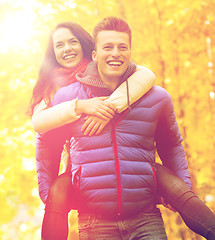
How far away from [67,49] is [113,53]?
0.71 m

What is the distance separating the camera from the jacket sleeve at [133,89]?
2234mm

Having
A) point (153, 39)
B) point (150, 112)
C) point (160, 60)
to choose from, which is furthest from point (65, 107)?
point (153, 39)

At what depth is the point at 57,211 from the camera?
217 cm

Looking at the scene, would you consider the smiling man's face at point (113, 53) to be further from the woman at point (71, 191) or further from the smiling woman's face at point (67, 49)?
the smiling woman's face at point (67, 49)

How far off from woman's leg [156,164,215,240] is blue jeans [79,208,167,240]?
0.58 ft

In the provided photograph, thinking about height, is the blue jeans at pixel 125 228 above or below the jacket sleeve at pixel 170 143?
below

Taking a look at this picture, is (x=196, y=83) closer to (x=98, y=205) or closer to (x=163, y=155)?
(x=163, y=155)

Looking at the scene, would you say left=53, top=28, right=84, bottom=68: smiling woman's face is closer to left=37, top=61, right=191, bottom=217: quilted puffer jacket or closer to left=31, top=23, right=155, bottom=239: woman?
left=31, top=23, right=155, bottom=239: woman

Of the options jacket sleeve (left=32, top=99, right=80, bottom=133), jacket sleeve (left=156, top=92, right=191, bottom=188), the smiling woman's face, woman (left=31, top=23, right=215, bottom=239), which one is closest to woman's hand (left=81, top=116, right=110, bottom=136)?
woman (left=31, top=23, right=215, bottom=239)

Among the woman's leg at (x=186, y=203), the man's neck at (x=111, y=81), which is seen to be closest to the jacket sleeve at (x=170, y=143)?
the woman's leg at (x=186, y=203)

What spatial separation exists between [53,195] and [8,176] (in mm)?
3117

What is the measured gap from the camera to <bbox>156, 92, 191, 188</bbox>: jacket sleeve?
7.77 ft

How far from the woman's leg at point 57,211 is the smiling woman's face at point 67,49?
43.5 inches

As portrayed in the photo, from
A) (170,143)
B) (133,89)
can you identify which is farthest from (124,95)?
(170,143)
